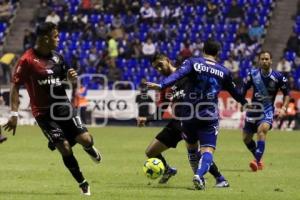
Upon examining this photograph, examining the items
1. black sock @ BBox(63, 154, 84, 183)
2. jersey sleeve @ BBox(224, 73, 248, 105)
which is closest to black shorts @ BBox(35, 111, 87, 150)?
black sock @ BBox(63, 154, 84, 183)

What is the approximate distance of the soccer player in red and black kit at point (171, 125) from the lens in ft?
42.9

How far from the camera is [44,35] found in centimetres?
1178

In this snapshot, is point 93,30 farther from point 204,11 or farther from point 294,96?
point 294,96

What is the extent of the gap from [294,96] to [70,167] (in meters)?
22.7

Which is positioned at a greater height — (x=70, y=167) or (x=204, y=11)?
(x=204, y=11)

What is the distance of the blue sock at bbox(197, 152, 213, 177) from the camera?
12053mm

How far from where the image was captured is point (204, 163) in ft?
39.8

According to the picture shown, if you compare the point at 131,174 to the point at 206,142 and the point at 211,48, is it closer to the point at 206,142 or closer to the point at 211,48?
the point at 206,142

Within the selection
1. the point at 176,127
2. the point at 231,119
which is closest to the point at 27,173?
the point at 176,127

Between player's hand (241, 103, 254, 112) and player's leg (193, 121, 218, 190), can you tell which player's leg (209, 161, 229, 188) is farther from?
player's hand (241, 103, 254, 112)

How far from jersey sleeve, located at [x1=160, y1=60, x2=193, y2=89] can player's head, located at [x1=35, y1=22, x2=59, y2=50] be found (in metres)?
1.70

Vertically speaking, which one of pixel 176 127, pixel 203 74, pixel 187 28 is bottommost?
pixel 176 127

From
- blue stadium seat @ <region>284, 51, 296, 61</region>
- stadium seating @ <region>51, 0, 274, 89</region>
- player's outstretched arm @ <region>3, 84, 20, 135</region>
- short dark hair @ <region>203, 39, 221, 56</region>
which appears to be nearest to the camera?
player's outstretched arm @ <region>3, 84, 20, 135</region>

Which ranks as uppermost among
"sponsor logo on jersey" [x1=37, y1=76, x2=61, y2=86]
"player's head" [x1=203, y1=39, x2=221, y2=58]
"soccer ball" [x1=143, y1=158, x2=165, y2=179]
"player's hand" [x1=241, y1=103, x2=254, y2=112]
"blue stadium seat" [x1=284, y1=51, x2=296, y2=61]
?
"blue stadium seat" [x1=284, y1=51, x2=296, y2=61]
